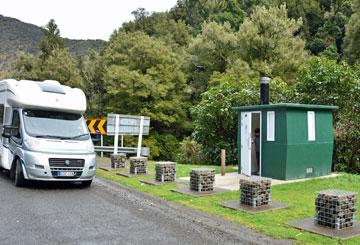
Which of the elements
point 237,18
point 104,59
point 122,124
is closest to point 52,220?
point 122,124

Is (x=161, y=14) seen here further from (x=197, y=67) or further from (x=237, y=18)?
(x=197, y=67)

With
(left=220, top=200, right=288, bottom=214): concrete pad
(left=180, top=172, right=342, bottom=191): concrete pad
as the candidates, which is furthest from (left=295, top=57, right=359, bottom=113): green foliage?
(left=220, top=200, right=288, bottom=214): concrete pad

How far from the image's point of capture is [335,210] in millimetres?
6648

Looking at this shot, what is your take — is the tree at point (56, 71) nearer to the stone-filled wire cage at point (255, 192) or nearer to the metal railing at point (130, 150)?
the metal railing at point (130, 150)

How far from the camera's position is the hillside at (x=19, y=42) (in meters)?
77.7

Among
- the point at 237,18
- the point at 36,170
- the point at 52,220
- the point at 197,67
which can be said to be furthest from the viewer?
the point at 237,18

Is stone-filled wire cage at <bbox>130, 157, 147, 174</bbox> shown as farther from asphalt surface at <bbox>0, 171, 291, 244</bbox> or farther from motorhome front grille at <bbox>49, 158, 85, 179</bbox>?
asphalt surface at <bbox>0, 171, 291, 244</bbox>

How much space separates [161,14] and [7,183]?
159 feet

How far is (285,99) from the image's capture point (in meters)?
19.1

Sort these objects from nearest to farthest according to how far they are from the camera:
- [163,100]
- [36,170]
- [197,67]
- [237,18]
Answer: [36,170] → [163,100] → [197,67] → [237,18]

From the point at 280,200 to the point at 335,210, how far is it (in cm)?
239

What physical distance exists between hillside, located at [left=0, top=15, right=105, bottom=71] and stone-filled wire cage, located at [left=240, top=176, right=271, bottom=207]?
229ft

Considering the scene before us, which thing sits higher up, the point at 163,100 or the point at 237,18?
the point at 237,18

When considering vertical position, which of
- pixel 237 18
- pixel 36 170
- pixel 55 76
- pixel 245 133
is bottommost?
pixel 36 170
